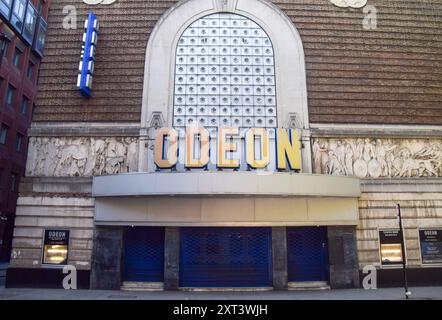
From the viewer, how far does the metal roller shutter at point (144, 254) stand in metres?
18.5

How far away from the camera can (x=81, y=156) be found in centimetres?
1994

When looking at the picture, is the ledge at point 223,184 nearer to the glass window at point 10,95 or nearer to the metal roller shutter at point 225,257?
the metal roller shutter at point 225,257

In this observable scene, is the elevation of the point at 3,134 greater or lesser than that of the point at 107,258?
greater

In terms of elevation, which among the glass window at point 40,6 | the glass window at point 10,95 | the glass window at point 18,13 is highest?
the glass window at point 40,6

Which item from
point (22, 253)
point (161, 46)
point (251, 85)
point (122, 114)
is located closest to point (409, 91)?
point (251, 85)

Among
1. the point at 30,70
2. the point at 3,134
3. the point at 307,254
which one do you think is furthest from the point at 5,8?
the point at 307,254

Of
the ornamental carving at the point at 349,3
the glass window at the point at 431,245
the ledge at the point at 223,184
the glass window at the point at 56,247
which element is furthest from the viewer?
the ornamental carving at the point at 349,3

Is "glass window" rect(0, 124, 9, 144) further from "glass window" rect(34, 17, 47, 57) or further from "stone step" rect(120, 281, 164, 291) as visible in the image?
"stone step" rect(120, 281, 164, 291)

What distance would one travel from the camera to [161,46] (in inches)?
838

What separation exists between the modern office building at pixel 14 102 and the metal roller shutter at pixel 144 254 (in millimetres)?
21357

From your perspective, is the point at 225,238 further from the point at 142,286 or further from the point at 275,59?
the point at 275,59

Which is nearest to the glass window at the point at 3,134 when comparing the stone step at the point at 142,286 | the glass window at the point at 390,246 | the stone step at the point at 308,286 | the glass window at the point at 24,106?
the glass window at the point at 24,106

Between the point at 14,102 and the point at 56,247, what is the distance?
25.1 meters

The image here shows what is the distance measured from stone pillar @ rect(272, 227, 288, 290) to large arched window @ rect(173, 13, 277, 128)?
6480 mm
